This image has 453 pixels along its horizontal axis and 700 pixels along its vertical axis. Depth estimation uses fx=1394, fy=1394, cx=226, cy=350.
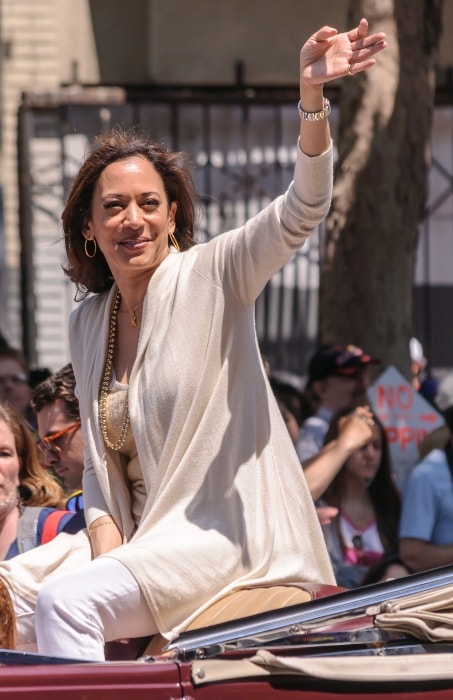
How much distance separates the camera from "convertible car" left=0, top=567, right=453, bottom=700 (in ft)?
9.55

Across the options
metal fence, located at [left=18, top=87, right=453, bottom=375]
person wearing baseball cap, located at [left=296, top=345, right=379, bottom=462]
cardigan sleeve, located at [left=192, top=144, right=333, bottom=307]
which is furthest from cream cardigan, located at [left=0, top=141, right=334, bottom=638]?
metal fence, located at [left=18, top=87, right=453, bottom=375]

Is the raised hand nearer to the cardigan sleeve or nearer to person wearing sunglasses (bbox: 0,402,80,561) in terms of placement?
the cardigan sleeve

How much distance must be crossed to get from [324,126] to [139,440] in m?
0.93

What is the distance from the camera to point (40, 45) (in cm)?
1191

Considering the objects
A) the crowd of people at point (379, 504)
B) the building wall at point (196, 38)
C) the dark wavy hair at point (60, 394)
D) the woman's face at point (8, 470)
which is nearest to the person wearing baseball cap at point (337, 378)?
the crowd of people at point (379, 504)

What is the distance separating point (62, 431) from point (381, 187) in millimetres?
3972

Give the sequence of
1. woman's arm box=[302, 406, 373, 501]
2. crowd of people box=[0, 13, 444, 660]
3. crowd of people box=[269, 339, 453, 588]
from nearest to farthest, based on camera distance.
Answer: crowd of people box=[0, 13, 444, 660]
woman's arm box=[302, 406, 373, 501]
crowd of people box=[269, 339, 453, 588]

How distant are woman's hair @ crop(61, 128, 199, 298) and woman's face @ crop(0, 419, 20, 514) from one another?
834 millimetres

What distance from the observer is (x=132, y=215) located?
12.2 feet

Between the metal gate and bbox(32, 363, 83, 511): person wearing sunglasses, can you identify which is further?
the metal gate

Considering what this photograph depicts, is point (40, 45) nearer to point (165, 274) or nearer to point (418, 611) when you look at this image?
point (165, 274)

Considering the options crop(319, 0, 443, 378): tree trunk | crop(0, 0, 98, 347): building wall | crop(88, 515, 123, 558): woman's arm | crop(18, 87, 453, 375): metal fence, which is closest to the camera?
crop(88, 515, 123, 558): woman's arm

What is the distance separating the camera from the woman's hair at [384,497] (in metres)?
6.79

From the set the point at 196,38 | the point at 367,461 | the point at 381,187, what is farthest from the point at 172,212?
the point at 196,38
